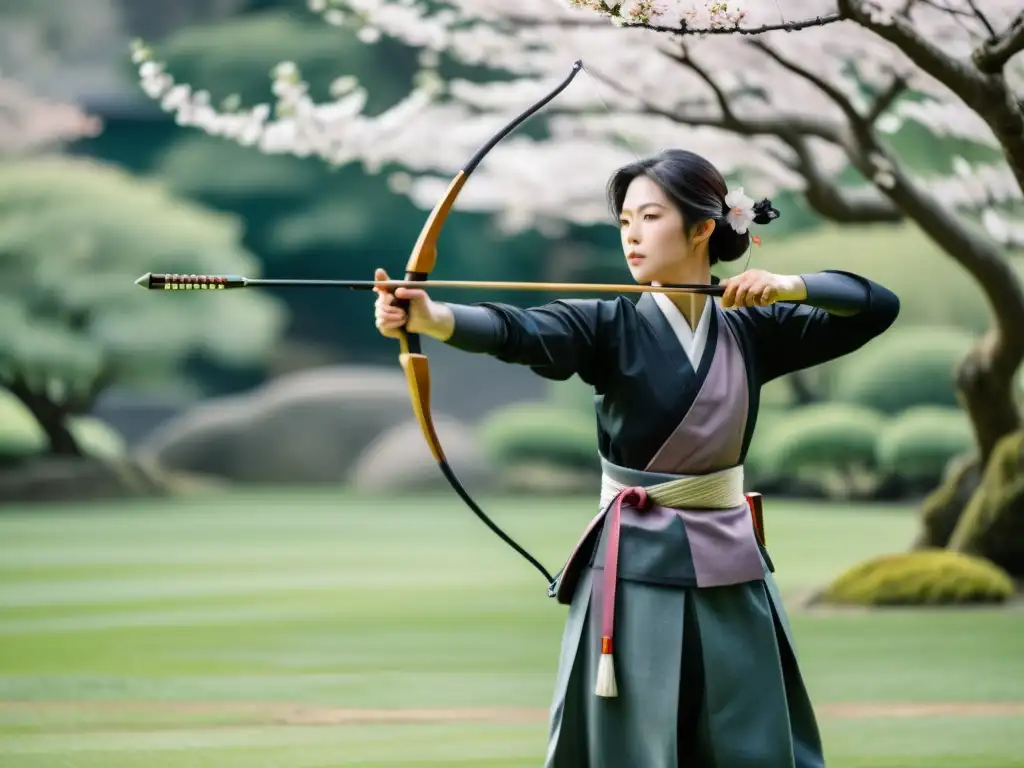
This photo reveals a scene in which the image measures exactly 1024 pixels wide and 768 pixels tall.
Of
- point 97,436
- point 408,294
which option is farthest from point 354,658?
point 97,436

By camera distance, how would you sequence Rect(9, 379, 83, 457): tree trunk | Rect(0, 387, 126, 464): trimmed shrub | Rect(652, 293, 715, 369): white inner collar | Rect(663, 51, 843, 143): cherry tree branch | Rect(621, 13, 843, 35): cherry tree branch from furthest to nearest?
1. Rect(9, 379, 83, 457): tree trunk
2. Rect(0, 387, 126, 464): trimmed shrub
3. Rect(663, 51, 843, 143): cherry tree branch
4. Rect(621, 13, 843, 35): cherry tree branch
5. Rect(652, 293, 715, 369): white inner collar

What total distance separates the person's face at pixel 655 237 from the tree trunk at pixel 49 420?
37.1 ft

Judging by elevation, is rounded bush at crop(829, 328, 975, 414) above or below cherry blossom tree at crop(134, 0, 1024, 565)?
below

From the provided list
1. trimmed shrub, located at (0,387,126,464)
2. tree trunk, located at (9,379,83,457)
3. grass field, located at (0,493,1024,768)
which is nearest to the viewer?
grass field, located at (0,493,1024,768)

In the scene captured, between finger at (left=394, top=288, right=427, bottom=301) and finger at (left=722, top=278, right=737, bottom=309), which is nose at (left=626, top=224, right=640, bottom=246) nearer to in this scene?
finger at (left=722, top=278, right=737, bottom=309)

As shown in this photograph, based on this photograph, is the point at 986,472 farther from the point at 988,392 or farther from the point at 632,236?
the point at 632,236

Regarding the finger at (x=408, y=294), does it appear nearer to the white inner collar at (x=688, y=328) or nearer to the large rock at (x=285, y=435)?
the white inner collar at (x=688, y=328)

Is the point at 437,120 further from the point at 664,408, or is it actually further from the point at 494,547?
the point at 664,408

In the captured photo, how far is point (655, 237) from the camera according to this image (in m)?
2.47

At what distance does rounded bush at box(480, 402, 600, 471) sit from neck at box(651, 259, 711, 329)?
10.9m

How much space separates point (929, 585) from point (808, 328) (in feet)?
12.5

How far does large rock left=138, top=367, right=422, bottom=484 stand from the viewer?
13.9 metres

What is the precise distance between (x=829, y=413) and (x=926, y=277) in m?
1.84

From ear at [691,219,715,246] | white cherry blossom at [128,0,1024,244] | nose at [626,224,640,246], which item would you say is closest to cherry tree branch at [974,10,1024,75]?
white cherry blossom at [128,0,1024,244]
